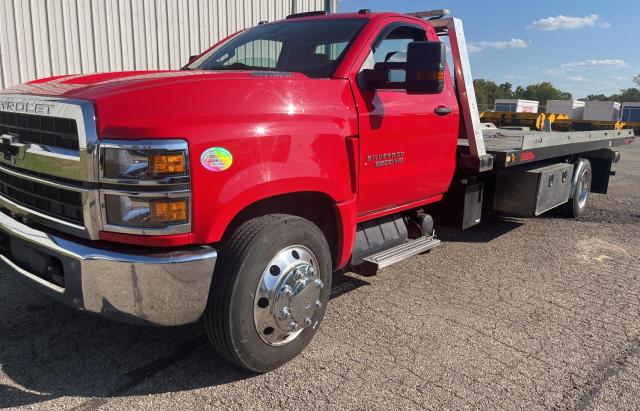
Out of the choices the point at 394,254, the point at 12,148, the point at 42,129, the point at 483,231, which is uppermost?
the point at 42,129

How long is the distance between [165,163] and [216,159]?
25 cm

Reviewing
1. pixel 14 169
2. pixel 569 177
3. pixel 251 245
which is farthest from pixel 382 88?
pixel 569 177

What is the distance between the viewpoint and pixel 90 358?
3111mm

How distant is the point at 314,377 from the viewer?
9.71 feet

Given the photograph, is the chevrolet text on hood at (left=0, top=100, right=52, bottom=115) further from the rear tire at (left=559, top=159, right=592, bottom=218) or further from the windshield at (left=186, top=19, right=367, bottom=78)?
the rear tire at (left=559, top=159, right=592, bottom=218)

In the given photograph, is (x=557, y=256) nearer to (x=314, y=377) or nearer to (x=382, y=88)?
(x=382, y=88)

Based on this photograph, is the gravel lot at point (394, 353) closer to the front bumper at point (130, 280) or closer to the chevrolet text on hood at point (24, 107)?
the front bumper at point (130, 280)

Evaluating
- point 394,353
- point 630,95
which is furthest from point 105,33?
point 630,95

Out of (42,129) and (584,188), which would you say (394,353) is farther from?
(584,188)

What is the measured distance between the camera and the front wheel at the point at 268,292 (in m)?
2.66

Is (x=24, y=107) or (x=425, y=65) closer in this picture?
(x=24, y=107)

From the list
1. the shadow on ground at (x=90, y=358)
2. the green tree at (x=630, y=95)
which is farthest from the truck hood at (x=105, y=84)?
the green tree at (x=630, y=95)

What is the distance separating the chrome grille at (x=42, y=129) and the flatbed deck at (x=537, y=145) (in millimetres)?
3701

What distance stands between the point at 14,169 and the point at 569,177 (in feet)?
20.4
